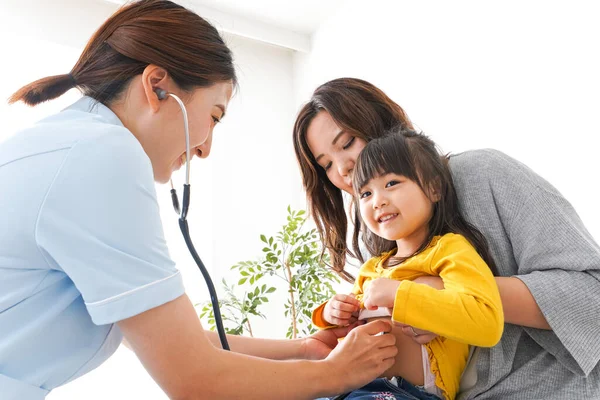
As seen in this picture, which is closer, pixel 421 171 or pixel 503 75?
pixel 421 171

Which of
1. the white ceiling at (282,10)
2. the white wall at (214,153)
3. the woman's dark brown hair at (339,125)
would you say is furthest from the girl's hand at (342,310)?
the white ceiling at (282,10)

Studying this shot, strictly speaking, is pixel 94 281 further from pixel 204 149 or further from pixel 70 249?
pixel 204 149

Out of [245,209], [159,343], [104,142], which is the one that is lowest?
[245,209]

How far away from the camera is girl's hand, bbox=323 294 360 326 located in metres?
1.16

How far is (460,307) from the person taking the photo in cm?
90

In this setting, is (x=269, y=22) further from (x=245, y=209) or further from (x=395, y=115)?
(x=395, y=115)

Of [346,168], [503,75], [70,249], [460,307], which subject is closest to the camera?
[70,249]

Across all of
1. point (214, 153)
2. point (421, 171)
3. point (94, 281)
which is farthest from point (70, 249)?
point (214, 153)

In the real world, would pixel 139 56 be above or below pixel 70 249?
above

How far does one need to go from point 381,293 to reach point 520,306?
0.26 metres

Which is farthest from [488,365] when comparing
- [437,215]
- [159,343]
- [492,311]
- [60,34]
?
[60,34]

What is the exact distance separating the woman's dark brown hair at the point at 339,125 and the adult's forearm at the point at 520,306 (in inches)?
23.7

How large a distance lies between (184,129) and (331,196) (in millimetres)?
757

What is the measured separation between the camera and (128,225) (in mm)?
758
